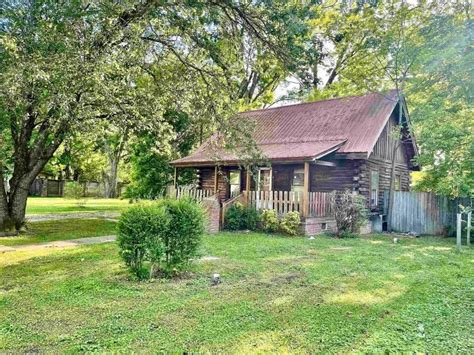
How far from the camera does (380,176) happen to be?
669 inches

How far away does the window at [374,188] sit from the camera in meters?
16.3

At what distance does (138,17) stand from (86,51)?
172cm

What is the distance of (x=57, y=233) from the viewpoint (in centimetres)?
1118

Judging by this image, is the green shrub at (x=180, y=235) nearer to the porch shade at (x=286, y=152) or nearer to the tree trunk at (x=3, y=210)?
the porch shade at (x=286, y=152)

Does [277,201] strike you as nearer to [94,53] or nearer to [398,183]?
[94,53]

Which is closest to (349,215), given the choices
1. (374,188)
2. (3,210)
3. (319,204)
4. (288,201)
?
(319,204)

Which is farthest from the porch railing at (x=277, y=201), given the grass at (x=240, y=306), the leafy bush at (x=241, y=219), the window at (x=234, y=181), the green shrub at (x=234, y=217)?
the grass at (x=240, y=306)

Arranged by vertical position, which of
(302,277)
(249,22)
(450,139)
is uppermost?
(249,22)

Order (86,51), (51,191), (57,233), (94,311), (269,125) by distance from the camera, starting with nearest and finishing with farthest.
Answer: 1. (94,311)
2. (86,51)
3. (57,233)
4. (269,125)
5. (51,191)

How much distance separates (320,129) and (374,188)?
12.2 ft

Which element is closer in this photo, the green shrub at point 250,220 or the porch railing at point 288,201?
the porch railing at point 288,201

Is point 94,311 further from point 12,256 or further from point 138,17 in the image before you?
point 138,17

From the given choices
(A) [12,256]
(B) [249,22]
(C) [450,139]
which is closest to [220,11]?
(B) [249,22]

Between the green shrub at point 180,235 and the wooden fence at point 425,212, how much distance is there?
1180cm
